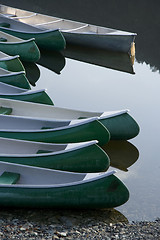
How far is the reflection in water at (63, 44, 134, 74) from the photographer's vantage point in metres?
12.9

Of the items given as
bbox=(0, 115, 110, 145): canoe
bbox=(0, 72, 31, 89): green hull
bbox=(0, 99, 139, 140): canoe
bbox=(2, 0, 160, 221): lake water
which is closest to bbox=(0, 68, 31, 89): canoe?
bbox=(0, 72, 31, 89): green hull

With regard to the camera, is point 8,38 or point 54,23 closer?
point 8,38

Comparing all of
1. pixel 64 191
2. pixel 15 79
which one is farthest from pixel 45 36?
pixel 64 191

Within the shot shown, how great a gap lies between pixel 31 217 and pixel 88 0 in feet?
43.2

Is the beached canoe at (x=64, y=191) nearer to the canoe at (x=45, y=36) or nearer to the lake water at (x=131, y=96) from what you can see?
the lake water at (x=131, y=96)

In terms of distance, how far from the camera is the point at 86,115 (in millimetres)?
8398

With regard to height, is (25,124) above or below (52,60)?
below

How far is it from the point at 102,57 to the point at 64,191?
712 centimetres

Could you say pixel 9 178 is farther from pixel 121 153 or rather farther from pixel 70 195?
pixel 121 153

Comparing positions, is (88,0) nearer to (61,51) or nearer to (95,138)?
(61,51)

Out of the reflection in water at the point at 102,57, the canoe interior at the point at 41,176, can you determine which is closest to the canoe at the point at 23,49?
the reflection in water at the point at 102,57

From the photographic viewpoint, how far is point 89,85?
38.7 feet

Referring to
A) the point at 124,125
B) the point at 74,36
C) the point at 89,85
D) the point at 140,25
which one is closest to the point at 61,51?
the point at 74,36

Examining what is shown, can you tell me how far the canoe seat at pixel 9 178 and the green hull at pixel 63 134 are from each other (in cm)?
85
